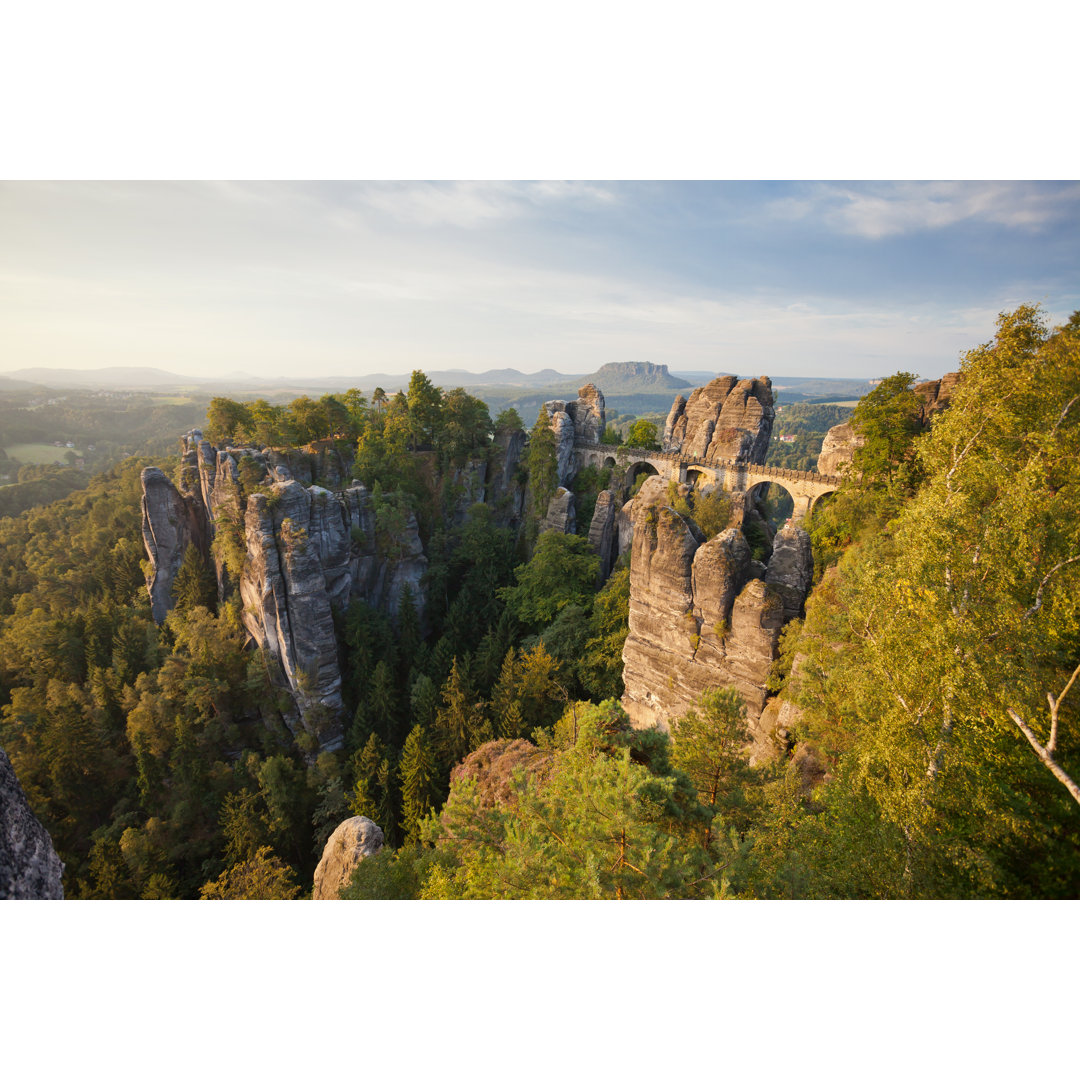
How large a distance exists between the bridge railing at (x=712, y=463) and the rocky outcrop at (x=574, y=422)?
3.58 ft

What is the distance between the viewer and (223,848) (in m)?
22.0

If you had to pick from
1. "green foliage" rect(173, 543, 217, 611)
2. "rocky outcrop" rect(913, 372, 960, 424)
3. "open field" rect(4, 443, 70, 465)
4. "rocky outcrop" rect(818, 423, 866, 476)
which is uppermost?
"rocky outcrop" rect(913, 372, 960, 424)

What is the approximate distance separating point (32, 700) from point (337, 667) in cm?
1539

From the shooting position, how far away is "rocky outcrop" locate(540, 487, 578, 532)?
32.8 meters

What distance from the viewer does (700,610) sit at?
734 inches

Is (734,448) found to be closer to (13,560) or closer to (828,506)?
(828,506)

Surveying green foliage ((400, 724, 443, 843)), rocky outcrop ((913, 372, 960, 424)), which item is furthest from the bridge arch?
green foliage ((400, 724, 443, 843))

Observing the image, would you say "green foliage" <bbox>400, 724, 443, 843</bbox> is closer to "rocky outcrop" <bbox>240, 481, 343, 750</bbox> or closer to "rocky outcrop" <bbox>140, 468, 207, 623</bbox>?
"rocky outcrop" <bbox>240, 481, 343, 750</bbox>

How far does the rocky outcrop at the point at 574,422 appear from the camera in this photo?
3644cm

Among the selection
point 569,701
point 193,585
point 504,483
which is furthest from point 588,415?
point 193,585

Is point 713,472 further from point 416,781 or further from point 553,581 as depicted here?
point 416,781

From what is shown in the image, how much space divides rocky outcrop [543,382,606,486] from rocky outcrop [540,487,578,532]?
3.11 meters

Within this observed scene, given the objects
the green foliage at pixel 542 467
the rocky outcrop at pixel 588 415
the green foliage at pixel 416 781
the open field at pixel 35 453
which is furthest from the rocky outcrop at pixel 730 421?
the open field at pixel 35 453

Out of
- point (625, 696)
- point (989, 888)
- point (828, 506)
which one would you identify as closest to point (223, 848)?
point (625, 696)
